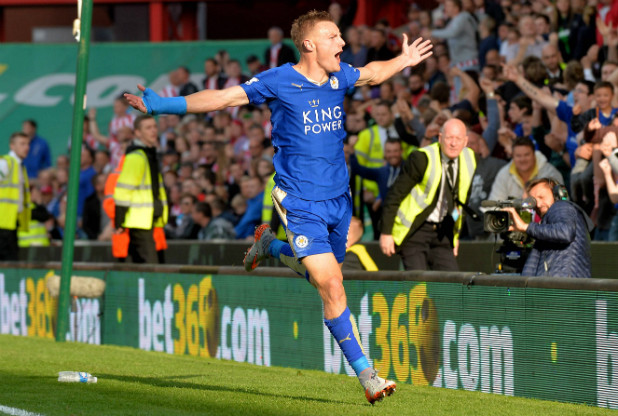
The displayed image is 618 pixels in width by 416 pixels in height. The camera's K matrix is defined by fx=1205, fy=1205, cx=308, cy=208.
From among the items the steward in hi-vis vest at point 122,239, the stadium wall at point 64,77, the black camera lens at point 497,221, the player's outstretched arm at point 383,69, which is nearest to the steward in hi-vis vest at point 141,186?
the steward in hi-vis vest at point 122,239

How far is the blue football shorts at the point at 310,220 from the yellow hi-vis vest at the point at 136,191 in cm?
602

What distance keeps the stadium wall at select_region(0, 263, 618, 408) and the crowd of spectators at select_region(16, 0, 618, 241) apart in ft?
8.76

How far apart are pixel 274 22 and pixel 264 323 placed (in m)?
18.6

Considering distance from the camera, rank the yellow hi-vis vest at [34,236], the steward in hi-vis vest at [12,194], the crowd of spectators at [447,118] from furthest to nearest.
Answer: the yellow hi-vis vest at [34,236], the steward in hi-vis vest at [12,194], the crowd of spectators at [447,118]

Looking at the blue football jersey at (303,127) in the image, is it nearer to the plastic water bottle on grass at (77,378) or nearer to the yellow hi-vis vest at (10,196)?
the plastic water bottle on grass at (77,378)

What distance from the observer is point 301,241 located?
7605 mm

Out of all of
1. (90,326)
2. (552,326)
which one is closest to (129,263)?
(90,326)

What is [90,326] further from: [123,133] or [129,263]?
[123,133]

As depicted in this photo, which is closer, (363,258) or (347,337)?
(347,337)

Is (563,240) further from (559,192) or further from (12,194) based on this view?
(12,194)

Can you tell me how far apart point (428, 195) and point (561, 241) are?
5.86ft

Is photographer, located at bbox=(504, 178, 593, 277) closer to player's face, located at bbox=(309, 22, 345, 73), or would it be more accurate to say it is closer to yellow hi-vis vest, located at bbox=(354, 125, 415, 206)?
player's face, located at bbox=(309, 22, 345, 73)

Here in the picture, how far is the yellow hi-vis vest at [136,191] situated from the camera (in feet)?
44.6

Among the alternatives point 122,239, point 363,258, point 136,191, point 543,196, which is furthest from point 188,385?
point 122,239
